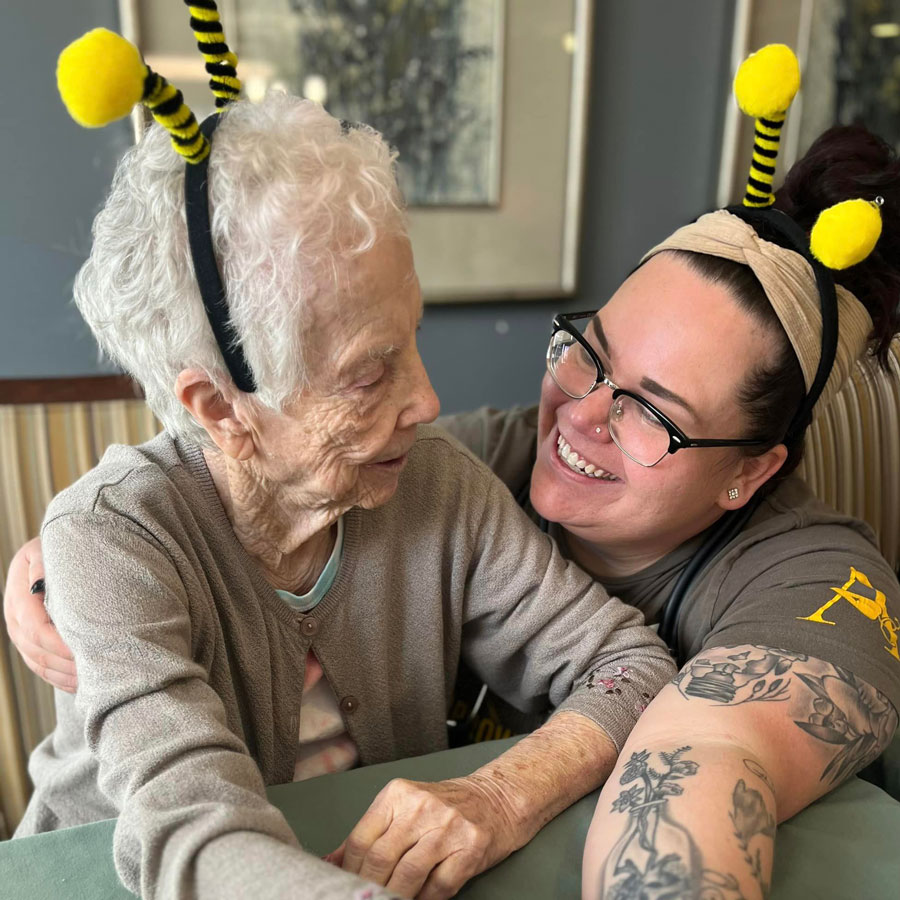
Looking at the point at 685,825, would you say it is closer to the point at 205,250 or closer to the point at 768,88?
the point at 205,250

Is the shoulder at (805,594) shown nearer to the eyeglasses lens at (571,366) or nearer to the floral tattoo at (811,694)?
the floral tattoo at (811,694)

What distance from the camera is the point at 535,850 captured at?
88cm

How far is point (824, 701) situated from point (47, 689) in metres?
1.42

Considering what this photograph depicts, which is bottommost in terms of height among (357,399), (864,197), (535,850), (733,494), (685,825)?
(535,850)

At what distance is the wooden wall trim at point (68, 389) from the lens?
155 cm

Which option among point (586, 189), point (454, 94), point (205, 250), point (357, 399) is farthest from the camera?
point (586, 189)

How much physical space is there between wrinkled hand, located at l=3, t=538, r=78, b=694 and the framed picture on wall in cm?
134

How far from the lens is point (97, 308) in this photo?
0.91 meters

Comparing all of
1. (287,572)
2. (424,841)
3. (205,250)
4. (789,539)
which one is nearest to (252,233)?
(205,250)

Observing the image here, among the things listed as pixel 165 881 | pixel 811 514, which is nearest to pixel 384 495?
pixel 165 881

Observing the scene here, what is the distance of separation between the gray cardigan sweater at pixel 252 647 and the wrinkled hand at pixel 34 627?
0.10 metres

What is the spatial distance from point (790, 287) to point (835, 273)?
0.58 feet

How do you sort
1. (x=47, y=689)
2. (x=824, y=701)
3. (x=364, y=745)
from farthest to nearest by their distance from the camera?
1. (x=47, y=689)
2. (x=364, y=745)
3. (x=824, y=701)

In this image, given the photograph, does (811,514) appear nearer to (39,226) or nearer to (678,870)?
(678,870)
